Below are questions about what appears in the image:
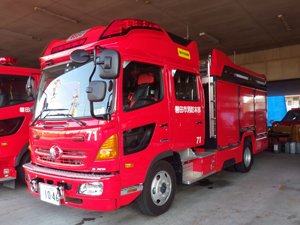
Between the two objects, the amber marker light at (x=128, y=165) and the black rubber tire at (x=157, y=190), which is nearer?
the amber marker light at (x=128, y=165)

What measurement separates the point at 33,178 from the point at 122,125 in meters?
1.56

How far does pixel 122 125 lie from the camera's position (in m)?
3.15

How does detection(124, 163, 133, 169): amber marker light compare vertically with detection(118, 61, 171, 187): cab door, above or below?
below

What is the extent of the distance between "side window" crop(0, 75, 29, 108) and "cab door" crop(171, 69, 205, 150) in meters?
3.34

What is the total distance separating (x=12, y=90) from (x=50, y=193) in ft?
9.77

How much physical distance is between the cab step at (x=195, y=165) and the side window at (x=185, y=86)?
0.93 m

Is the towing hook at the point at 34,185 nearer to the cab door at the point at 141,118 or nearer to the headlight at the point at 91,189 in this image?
the headlight at the point at 91,189

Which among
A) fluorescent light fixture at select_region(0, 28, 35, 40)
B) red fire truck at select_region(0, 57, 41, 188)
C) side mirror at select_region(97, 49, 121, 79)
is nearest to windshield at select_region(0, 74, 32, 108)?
red fire truck at select_region(0, 57, 41, 188)

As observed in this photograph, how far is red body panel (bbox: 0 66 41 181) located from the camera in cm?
504

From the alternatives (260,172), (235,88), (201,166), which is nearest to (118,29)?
(201,166)

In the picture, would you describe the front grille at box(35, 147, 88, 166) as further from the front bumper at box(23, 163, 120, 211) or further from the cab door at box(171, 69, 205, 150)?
the cab door at box(171, 69, 205, 150)

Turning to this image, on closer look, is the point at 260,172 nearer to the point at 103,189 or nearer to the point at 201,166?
the point at 201,166

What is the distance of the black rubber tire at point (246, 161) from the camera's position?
255 inches

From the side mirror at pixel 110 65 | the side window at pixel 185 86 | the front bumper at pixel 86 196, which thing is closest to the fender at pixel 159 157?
the front bumper at pixel 86 196
